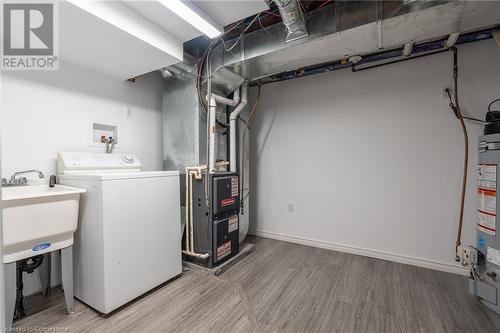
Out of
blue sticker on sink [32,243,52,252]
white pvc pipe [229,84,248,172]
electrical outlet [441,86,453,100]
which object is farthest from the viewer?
white pvc pipe [229,84,248,172]

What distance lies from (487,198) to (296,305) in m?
1.67

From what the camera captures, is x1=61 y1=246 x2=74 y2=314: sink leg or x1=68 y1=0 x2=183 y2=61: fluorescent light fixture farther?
x1=61 y1=246 x2=74 y2=314: sink leg

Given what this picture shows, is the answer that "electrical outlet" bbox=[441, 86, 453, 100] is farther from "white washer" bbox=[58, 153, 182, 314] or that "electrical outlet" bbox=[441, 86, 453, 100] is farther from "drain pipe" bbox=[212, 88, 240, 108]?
"white washer" bbox=[58, 153, 182, 314]

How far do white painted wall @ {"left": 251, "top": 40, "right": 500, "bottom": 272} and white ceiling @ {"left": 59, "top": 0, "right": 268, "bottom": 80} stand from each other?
1.59 metres

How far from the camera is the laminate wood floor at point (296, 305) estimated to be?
156 centimetres

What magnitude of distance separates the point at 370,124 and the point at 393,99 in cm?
34

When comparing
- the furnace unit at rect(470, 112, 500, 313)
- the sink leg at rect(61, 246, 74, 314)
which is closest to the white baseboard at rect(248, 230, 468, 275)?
the furnace unit at rect(470, 112, 500, 313)

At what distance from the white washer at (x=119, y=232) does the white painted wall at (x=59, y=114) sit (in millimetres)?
197

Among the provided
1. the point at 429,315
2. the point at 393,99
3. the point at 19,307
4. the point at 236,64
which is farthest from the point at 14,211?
the point at 393,99

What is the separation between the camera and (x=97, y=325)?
1.58 metres

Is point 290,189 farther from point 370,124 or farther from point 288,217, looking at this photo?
point 370,124

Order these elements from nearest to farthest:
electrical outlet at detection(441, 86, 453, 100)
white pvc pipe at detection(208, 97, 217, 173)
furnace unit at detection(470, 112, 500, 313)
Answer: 1. furnace unit at detection(470, 112, 500, 313)
2. electrical outlet at detection(441, 86, 453, 100)
3. white pvc pipe at detection(208, 97, 217, 173)

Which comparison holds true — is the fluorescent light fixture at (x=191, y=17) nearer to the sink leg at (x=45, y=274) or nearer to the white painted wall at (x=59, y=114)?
the white painted wall at (x=59, y=114)

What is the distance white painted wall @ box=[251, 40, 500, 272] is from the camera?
2.23 metres
